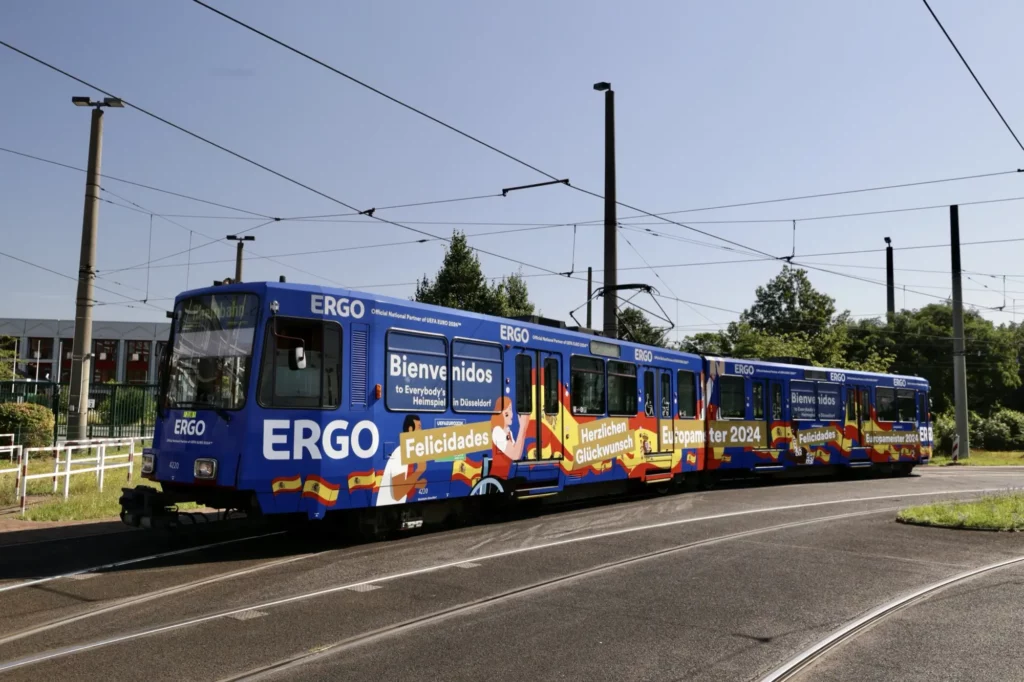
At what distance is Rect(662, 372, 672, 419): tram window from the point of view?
18.5 m

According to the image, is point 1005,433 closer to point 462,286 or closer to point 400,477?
point 462,286

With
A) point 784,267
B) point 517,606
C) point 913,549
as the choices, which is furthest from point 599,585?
point 784,267

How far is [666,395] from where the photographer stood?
18609 millimetres

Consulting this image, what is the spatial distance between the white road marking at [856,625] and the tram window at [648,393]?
8.19 metres

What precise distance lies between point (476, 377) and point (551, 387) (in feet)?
7.02

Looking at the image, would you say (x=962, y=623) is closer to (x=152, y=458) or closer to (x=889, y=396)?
(x=152, y=458)

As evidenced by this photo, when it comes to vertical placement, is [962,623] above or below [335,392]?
→ below

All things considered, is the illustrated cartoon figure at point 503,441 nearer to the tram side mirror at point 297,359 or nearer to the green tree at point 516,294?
the tram side mirror at point 297,359

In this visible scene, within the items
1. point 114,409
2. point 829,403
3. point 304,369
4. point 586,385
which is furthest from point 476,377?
point 114,409

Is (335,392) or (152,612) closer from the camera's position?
(152,612)

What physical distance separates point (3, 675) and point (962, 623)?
7.19 meters

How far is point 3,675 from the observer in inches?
223

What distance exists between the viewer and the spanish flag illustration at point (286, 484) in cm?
1019

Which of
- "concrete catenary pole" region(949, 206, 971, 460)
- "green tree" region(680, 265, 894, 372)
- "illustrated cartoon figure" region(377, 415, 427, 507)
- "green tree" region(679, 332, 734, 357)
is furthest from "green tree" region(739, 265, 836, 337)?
"illustrated cartoon figure" region(377, 415, 427, 507)
